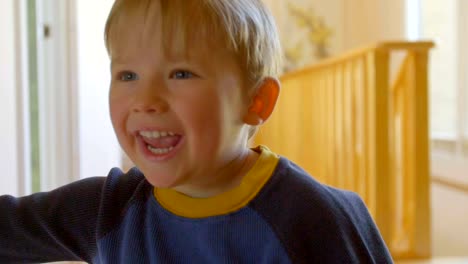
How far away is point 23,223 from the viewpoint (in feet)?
3.23

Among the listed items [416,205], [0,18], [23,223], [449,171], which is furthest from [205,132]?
[449,171]

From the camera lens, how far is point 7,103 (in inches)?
56.0

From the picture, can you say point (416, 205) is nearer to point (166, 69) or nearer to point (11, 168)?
point (11, 168)

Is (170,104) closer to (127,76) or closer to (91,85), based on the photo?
(127,76)

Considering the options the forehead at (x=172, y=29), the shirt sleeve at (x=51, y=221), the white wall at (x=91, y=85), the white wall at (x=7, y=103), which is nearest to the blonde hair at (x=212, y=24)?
the forehead at (x=172, y=29)

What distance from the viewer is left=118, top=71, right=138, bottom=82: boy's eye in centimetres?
87

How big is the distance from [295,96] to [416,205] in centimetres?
162

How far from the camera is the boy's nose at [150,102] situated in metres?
0.83

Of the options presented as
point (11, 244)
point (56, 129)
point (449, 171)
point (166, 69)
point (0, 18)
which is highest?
point (0, 18)

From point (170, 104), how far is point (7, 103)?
71 cm

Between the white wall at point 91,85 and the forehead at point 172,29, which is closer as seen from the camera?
the forehead at point 172,29

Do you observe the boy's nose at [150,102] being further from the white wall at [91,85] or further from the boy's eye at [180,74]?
the white wall at [91,85]

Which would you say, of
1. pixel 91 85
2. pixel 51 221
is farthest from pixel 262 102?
pixel 91 85

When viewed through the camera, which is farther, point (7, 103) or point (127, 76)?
point (7, 103)
